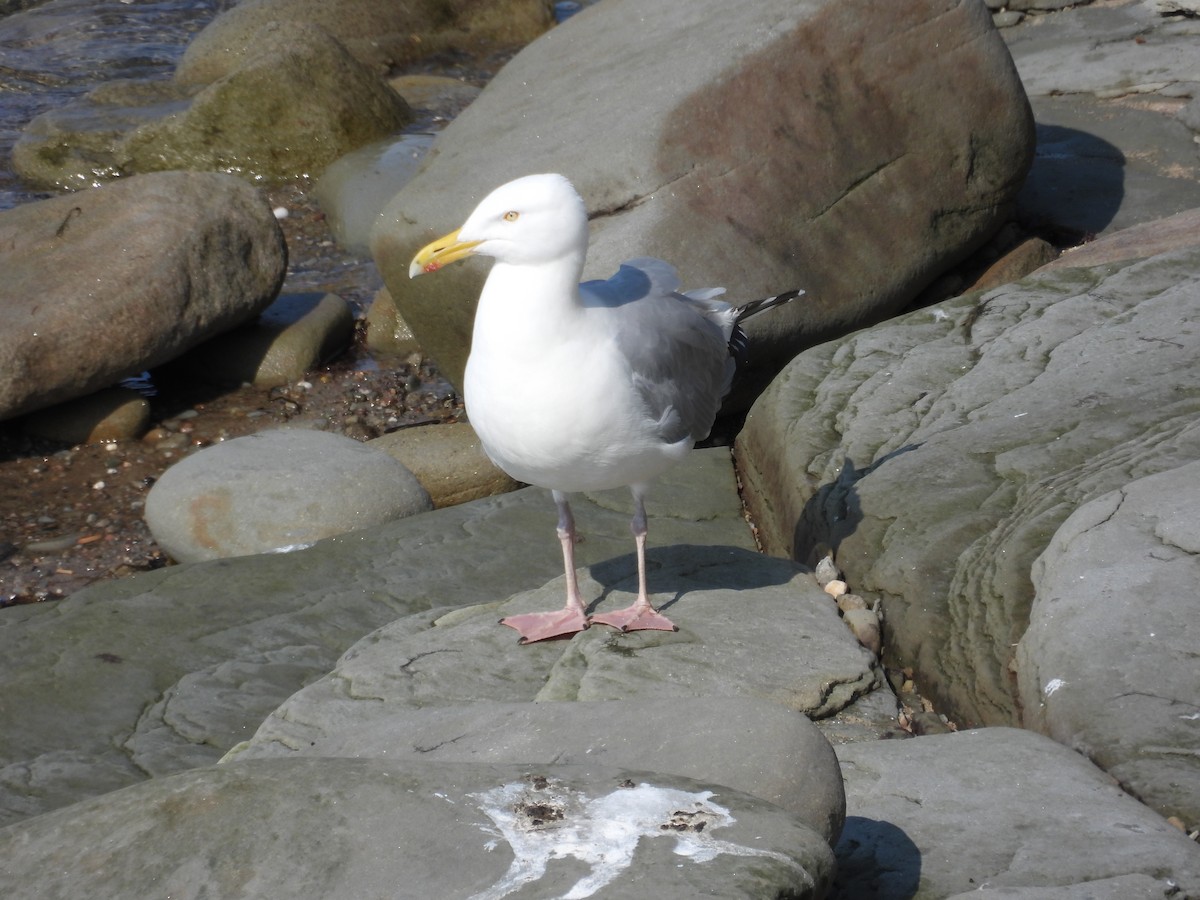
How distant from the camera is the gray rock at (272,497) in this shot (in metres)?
6.01

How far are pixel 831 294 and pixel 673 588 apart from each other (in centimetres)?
289

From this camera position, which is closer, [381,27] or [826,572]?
[826,572]

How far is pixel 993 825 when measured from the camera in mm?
3146

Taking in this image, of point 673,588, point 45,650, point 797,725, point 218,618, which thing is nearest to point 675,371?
point 673,588

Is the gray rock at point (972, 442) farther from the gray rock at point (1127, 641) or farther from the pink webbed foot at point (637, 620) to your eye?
the pink webbed foot at point (637, 620)

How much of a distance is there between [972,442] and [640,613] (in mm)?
1497

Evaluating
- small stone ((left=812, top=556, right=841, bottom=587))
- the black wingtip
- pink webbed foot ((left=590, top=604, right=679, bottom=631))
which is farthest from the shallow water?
small stone ((left=812, top=556, right=841, bottom=587))

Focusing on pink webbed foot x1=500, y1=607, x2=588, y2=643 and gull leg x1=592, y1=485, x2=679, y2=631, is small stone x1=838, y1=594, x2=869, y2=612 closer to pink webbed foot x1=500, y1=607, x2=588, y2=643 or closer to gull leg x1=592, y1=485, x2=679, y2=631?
gull leg x1=592, y1=485, x2=679, y2=631

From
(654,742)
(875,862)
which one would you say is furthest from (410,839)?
(875,862)

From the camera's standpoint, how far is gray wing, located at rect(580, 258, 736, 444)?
422 cm

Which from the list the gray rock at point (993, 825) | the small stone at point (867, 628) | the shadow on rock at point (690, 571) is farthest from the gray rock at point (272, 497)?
the gray rock at point (993, 825)

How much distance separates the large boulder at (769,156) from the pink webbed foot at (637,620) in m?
2.61

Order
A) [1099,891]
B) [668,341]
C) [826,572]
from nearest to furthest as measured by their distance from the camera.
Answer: [1099,891] < [668,341] < [826,572]

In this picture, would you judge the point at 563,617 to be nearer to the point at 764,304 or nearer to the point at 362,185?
the point at 764,304
